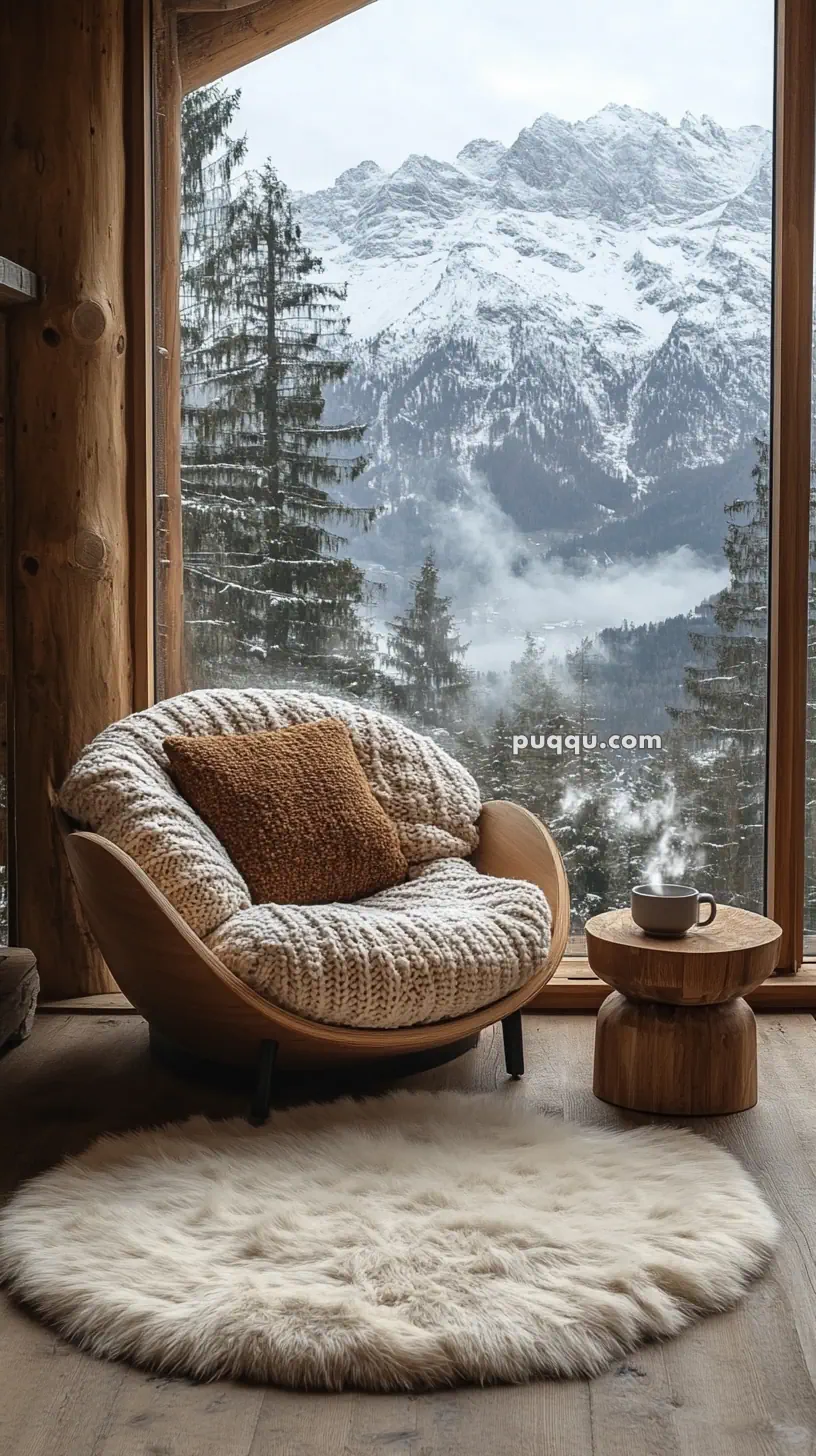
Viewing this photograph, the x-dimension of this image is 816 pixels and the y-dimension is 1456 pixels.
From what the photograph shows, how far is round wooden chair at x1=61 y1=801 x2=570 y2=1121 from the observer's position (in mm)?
2391

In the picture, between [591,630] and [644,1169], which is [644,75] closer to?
[591,630]

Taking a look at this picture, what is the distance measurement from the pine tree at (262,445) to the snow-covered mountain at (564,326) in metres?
0.09

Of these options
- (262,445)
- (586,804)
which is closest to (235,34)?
(262,445)

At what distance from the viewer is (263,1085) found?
246 cm

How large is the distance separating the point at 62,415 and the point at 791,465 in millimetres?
1847

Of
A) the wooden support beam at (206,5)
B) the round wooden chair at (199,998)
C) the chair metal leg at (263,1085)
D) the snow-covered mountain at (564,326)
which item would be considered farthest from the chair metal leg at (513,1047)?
the wooden support beam at (206,5)

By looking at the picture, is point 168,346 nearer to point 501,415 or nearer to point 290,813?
point 501,415

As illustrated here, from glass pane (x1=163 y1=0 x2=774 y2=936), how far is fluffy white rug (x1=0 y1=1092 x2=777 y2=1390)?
1.24 m

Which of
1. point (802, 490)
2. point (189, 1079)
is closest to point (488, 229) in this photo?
point (802, 490)

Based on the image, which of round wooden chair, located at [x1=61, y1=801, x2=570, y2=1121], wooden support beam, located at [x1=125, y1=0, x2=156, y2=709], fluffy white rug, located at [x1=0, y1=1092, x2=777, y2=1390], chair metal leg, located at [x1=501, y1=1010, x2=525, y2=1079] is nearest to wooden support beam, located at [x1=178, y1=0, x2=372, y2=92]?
wooden support beam, located at [x1=125, y1=0, x2=156, y2=709]

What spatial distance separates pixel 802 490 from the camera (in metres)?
3.34

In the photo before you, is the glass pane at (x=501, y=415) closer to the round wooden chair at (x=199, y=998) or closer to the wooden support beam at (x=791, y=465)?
the wooden support beam at (x=791, y=465)

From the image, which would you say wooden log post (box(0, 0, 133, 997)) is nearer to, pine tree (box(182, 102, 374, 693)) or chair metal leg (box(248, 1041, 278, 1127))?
pine tree (box(182, 102, 374, 693))

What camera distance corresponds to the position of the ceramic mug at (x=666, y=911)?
2621 mm
